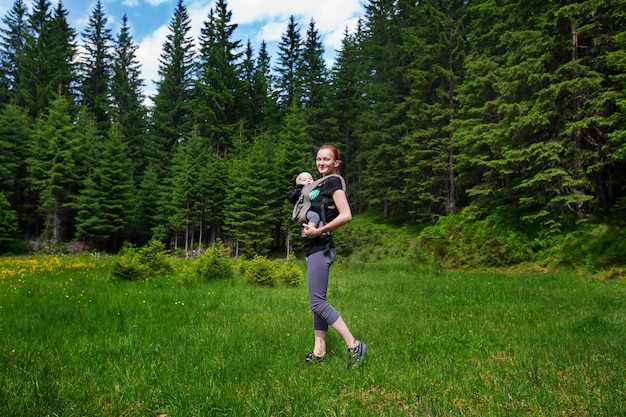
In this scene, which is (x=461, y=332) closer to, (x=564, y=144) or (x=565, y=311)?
(x=565, y=311)

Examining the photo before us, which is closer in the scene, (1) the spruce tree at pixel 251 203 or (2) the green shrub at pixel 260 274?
(2) the green shrub at pixel 260 274

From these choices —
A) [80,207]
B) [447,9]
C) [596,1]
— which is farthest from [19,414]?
[80,207]

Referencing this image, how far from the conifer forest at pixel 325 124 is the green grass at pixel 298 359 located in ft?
29.8

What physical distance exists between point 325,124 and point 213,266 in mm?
35797

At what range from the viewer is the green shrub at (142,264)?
1133 centimetres

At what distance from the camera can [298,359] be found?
4.04 metres

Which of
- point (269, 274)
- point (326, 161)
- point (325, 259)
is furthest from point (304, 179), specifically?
point (269, 274)

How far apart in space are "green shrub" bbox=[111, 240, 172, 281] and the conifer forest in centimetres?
1403

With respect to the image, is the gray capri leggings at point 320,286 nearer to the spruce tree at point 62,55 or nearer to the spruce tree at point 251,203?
the spruce tree at point 251,203

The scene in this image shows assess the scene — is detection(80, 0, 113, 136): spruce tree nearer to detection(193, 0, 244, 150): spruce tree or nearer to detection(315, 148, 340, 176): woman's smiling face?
detection(193, 0, 244, 150): spruce tree

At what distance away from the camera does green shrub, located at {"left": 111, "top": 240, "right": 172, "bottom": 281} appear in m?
11.3

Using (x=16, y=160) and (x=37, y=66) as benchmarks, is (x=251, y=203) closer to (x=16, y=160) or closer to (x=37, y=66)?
(x=16, y=160)

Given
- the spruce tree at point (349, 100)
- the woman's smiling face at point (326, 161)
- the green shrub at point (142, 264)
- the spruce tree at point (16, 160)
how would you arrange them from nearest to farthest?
the woman's smiling face at point (326, 161) < the green shrub at point (142, 264) < the spruce tree at point (16, 160) < the spruce tree at point (349, 100)

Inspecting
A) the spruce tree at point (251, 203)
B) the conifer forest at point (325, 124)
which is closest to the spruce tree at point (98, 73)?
the conifer forest at point (325, 124)
